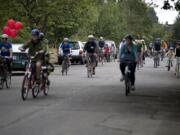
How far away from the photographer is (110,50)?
48.0 meters

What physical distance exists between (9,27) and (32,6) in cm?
589

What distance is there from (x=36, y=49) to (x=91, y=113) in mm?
3641

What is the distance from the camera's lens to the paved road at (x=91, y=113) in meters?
10.2

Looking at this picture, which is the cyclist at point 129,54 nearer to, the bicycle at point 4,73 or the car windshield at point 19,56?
the bicycle at point 4,73

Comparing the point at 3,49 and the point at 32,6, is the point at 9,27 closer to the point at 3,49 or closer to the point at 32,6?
the point at 32,6

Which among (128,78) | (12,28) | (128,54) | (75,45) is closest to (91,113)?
(128,78)

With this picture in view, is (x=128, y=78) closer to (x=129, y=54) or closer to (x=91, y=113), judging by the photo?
(x=129, y=54)

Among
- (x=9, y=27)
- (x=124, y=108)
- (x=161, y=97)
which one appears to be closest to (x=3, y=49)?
(x=161, y=97)

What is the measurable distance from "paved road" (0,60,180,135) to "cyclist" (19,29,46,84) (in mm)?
798

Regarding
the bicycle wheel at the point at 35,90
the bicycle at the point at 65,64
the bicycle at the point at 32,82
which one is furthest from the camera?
the bicycle at the point at 65,64

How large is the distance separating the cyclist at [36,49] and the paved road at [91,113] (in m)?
0.80

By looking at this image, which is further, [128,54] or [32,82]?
[128,54]

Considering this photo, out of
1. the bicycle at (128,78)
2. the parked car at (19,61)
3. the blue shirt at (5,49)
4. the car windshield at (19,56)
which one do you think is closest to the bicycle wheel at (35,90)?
the bicycle at (128,78)

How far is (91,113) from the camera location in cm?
1238
